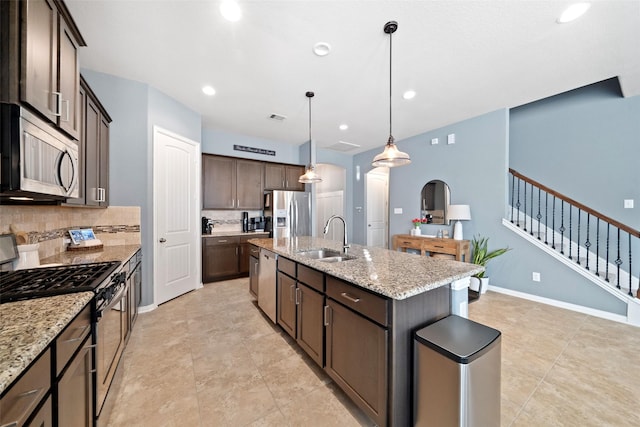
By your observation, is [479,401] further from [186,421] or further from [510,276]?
[510,276]

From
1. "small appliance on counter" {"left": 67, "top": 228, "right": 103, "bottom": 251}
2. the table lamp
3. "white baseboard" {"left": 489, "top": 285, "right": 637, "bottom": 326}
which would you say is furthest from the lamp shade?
"small appliance on counter" {"left": 67, "top": 228, "right": 103, "bottom": 251}

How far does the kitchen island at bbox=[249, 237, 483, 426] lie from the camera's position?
1.29 m

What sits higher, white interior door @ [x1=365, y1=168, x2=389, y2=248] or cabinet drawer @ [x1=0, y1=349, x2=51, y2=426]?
white interior door @ [x1=365, y1=168, x2=389, y2=248]

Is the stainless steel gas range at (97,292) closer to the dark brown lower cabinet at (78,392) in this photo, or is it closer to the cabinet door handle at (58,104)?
the dark brown lower cabinet at (78,392)

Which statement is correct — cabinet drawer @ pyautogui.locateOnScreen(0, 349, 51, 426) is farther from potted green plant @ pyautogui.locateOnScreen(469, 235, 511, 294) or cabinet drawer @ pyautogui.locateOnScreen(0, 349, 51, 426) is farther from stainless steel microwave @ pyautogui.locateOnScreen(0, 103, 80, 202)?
potted green plant @ pyautogui.locateOnScreen(469, 235, 511, 294)

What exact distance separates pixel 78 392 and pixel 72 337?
291mm

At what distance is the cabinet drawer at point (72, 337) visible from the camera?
91 cm

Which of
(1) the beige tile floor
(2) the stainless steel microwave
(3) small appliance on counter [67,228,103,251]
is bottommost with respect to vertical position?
(1) the beige tile floor

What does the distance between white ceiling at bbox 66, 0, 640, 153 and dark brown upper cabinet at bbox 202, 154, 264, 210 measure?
1.16 meters

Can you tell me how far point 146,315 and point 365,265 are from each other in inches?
111

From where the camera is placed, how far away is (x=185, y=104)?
359 centimetres

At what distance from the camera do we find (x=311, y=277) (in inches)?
74.7

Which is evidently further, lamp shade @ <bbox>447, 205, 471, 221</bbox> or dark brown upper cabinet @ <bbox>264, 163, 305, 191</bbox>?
dark brown upper cabinet @ <bbox>264, 163, 305, 191</bbox>

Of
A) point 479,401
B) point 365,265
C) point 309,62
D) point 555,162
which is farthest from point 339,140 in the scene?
point 479,401
